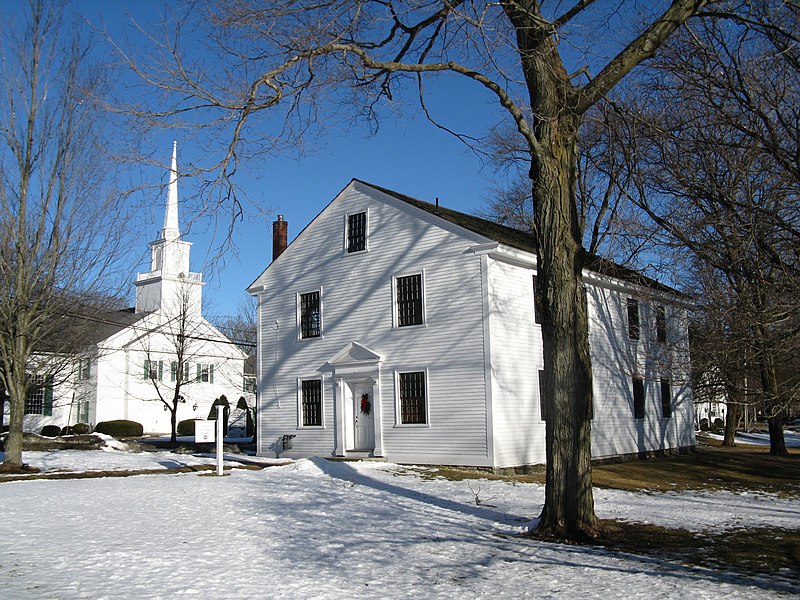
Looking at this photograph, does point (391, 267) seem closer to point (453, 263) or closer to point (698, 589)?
point (453, 263)

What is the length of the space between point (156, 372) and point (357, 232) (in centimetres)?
2418

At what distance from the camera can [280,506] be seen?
1194 cm

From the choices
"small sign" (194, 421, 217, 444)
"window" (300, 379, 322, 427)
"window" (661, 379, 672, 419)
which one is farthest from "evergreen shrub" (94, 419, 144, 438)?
"window" (661, 379, 672, 419)

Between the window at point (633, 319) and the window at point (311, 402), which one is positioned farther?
the window at point (633, 319)

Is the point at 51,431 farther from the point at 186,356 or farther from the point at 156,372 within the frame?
the point at 186,356

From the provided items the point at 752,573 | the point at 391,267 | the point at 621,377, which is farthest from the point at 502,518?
the point at 621,377

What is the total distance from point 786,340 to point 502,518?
6128 millimetres

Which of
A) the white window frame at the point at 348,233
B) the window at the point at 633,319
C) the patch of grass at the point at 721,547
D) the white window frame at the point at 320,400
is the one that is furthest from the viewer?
the window at the point at 633,319

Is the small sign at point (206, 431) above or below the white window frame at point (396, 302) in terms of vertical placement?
below

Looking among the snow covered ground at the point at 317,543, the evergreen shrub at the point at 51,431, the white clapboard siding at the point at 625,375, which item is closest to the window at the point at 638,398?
the white clapboard siding at the point at 625,375

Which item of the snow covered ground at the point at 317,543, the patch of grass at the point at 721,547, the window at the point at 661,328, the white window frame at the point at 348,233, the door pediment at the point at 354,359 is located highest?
the white window frame at the point at 348,233

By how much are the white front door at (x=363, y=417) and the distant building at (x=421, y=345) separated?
0.14 ft

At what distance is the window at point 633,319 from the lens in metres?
26.9

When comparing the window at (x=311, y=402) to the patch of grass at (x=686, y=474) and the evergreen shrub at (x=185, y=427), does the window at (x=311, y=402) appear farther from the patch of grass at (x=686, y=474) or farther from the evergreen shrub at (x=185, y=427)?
the evergreen shrub at (x=185, y=427)
